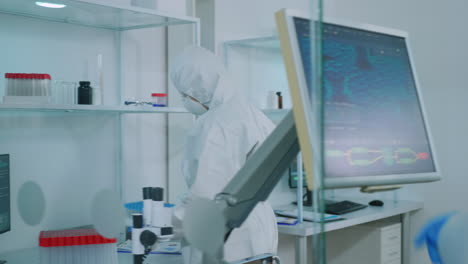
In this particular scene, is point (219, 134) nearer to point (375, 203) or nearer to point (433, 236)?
point (375, 203)

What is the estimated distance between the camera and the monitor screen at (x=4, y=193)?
1.85m

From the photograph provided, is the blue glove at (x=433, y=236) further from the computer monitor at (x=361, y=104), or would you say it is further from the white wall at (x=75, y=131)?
the white wall at (x=75, y=131)

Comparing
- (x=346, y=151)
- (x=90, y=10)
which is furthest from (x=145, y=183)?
(x=346, y=151)

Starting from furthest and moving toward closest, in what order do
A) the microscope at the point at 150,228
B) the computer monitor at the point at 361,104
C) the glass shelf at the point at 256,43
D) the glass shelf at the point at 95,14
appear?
the glass shelf at the point at 256,43 < the glass shelf at the point at 95,14 < the microscope at the point at 150,228 < the computer monitor at the point at 361,104

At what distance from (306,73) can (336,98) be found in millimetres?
57

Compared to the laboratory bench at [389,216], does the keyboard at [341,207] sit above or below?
above

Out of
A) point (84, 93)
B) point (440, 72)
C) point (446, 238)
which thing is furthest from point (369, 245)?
point (84, 93)

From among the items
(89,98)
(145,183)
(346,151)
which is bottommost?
(145,183)

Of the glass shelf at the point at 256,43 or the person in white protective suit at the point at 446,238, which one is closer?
the person in white protective suit at the point at 446,238

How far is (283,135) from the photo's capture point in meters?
0.74

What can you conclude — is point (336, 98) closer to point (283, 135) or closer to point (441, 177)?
point (283, 135)

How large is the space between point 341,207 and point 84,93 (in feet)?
4.47

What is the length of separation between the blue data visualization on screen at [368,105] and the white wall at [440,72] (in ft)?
0.07

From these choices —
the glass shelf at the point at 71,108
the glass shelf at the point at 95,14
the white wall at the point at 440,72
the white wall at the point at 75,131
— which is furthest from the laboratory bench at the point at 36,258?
the white wall at the point at 440,72
